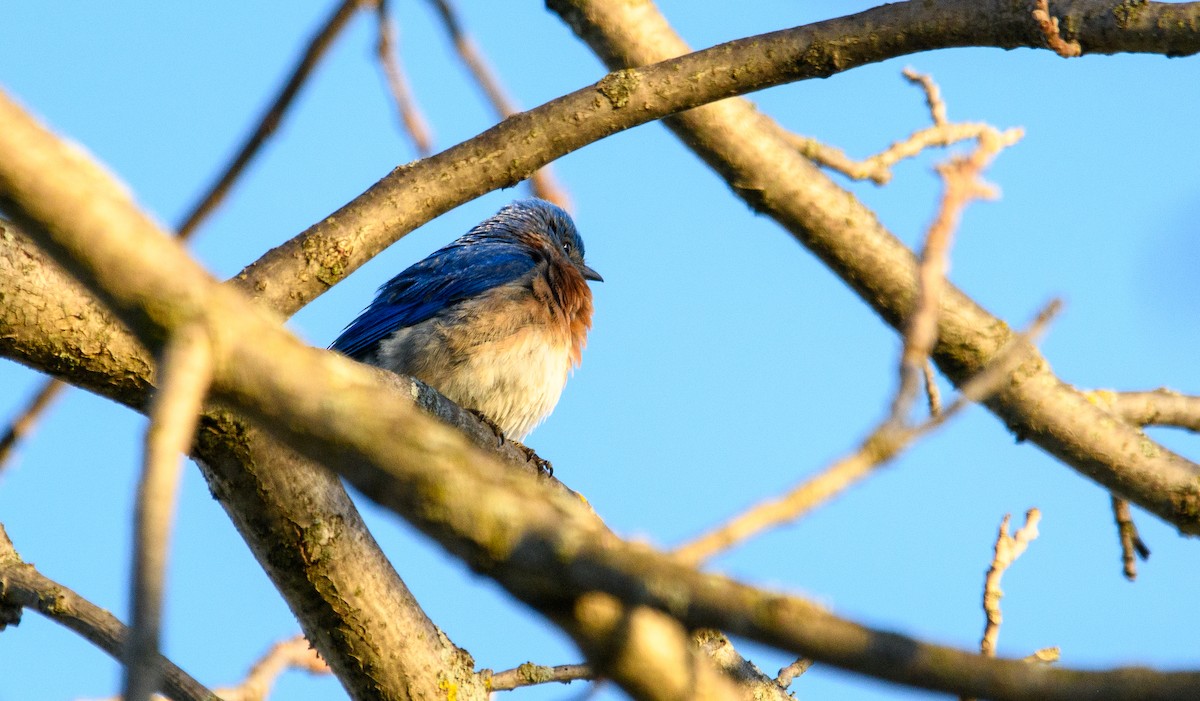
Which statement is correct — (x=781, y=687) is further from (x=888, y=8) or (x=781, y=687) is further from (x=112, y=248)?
(x=112, y=248)

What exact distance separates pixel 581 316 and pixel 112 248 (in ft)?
17.4

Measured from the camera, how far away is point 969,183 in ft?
5.92

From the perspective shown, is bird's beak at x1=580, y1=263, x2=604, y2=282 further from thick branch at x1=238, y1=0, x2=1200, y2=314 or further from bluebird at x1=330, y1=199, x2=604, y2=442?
thick branch at x1=238, y1=0, x2=1200, y2=314

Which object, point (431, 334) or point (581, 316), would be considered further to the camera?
point (581, 316)

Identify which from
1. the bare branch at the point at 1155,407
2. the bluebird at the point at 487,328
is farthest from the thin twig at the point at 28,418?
the bare branch at the point at 1155,407

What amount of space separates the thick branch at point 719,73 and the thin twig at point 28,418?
1.55 m

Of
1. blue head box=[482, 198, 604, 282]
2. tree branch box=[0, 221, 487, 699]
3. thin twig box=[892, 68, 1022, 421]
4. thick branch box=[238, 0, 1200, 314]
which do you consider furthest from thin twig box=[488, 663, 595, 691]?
blue head box=[482, 198, 604, 282]

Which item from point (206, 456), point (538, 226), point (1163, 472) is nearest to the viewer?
point (206, 456)

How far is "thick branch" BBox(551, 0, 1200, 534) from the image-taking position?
15.6 feet

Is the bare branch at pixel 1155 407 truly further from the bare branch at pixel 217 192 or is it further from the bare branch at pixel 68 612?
the bare branch at pixel 68 612

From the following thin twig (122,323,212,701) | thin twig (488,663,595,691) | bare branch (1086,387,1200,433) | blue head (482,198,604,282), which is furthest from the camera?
blue head (482,198,604,282)

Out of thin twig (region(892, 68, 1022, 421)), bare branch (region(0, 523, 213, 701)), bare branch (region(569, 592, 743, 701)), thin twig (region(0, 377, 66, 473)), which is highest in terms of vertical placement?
thin twig (region(0, 377, 66, 473))

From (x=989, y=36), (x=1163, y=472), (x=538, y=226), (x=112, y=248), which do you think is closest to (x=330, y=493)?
(x=112, y=248)

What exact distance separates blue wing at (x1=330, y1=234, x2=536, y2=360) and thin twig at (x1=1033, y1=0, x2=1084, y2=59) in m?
3.33
